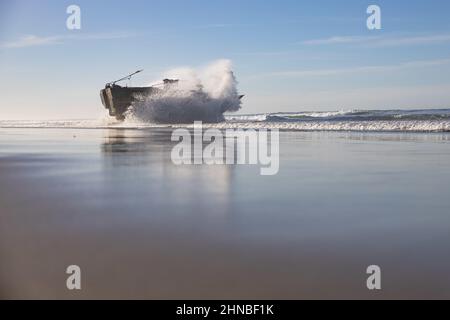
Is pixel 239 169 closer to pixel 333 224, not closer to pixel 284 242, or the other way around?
pixel 333 224

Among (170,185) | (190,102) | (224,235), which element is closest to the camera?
(224,235)

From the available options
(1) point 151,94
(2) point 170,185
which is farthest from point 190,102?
(2) point 170,185

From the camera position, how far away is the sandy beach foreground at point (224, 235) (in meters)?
2.74

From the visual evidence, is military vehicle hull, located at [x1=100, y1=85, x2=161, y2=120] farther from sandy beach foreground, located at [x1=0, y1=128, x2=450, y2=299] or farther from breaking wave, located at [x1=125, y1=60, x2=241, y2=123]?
sandy beach foreground, located at [x1=0, y1=128, x2=450, y2=299]

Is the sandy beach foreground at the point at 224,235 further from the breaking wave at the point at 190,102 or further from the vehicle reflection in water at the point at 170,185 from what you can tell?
the breaking wave at the point at 190,102

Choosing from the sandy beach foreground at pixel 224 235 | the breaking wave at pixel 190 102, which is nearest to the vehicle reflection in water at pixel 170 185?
the sandy beach foreground at pixel 224 235

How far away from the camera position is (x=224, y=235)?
3.73 metres

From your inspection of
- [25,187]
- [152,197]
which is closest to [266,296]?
[152,197]

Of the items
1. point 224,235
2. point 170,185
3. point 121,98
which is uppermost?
point 121,98

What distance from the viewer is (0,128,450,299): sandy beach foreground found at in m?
2.74

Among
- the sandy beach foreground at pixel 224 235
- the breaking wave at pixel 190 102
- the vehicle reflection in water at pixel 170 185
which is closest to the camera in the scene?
the sandy beach foreground at pixel 224 235

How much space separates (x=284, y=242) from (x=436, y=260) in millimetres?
1014

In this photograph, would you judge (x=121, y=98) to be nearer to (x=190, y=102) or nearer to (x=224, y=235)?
(x=190, y=102)

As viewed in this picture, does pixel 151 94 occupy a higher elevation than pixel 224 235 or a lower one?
higher
